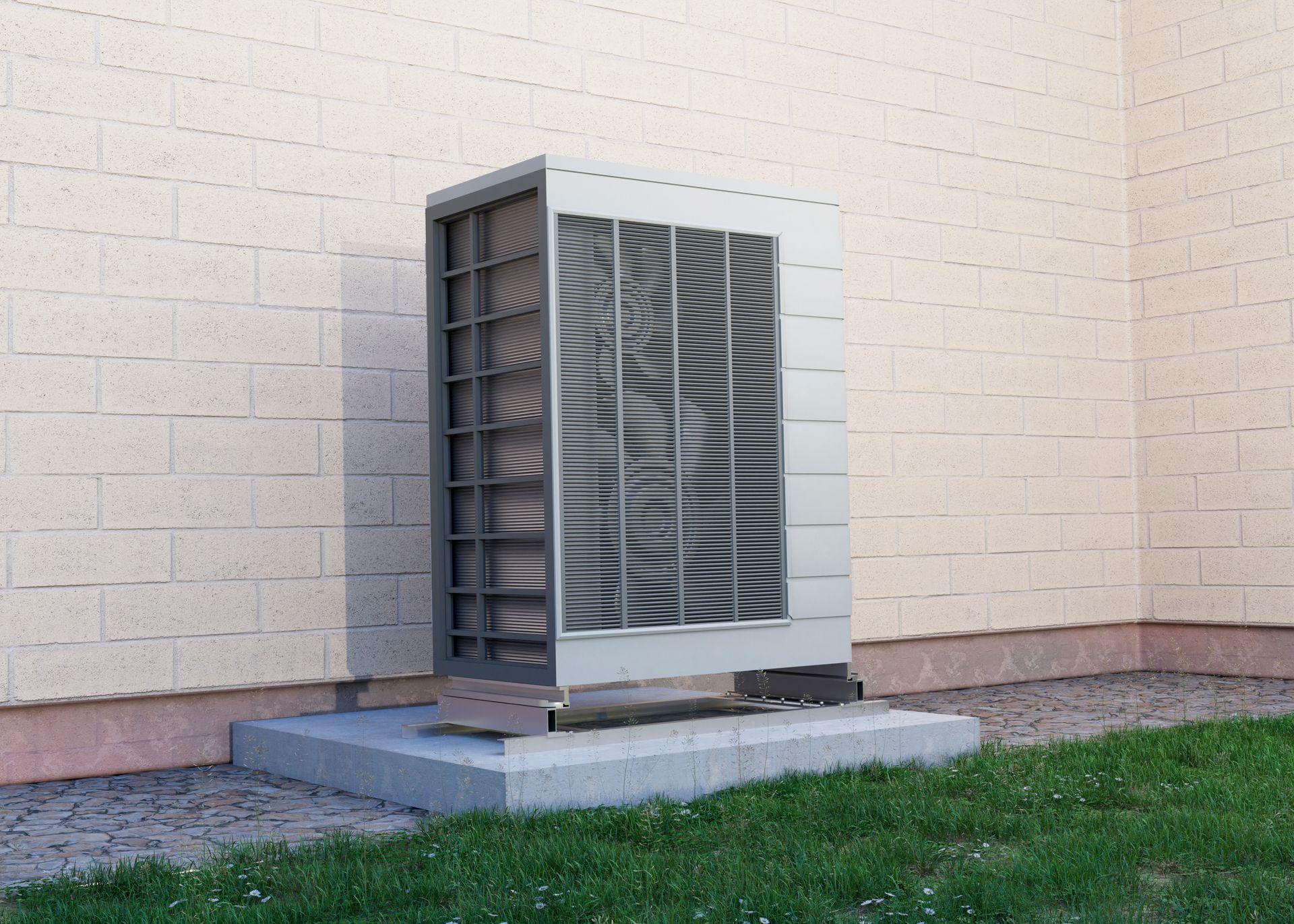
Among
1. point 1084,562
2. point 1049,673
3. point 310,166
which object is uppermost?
point 310,166

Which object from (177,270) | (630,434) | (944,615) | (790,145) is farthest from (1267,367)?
(177,270)

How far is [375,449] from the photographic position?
19.7 ft

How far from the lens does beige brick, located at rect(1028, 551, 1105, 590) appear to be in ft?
26.7

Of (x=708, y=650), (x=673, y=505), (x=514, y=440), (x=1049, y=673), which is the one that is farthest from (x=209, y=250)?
(x=1049, y=673)

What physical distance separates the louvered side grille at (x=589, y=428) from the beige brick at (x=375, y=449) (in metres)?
1.58

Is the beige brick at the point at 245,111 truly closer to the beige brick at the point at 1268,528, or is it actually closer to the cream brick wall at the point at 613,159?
the cream brick wall at the point at 613,159

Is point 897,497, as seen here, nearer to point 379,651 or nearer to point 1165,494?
point 1165,494

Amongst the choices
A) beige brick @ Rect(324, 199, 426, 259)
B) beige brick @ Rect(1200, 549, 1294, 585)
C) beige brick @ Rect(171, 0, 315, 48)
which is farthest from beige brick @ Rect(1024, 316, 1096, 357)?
beige brick @ Rect(171, 0, 315, 48)

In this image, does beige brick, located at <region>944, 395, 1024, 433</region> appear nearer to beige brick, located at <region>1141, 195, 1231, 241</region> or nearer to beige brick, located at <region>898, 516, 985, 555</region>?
beige brick, located at <region>898, 516, 985, 555</region>

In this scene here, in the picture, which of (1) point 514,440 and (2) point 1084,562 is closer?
(1) point 514,440

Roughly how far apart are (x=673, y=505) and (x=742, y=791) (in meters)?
1.01

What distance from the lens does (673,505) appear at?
4.87m

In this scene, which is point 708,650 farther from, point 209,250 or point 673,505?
point 209,250

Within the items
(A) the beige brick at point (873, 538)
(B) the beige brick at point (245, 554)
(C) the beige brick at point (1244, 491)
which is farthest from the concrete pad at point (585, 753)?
(C) the beige brick at point (1244, 491)
